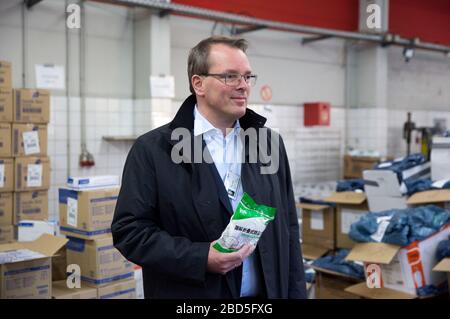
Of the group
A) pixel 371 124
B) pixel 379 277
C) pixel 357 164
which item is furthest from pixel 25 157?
pixel 371 124

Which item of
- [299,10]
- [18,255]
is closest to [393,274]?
[18,255]

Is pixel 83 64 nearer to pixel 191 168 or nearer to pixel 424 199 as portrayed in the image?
pixel 424 199

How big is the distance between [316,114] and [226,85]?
567 cm

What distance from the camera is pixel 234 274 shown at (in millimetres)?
1627

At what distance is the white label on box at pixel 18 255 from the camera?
2.89 metres

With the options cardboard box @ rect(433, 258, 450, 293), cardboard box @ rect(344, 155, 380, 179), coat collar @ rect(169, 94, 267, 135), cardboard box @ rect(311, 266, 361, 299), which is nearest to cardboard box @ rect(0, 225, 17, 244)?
cardboard box @ rect(311, 266, 361, 299)

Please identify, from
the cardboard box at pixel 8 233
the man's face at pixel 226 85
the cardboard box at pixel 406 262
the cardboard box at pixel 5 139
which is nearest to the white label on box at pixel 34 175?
Result: the cardboard box at pixel 5 139

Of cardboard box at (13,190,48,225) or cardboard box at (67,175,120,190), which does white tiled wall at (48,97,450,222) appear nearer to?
cardboard box at (13,190,48,225)

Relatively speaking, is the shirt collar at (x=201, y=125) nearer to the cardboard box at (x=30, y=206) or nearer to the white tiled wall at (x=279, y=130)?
the cardboard box at (x=30, y=206)

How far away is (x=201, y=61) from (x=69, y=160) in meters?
3.98

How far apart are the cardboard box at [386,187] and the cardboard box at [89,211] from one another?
196cm

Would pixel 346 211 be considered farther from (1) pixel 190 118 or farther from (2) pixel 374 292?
(1) pixel 190 118

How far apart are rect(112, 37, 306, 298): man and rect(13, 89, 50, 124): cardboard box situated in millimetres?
2887
